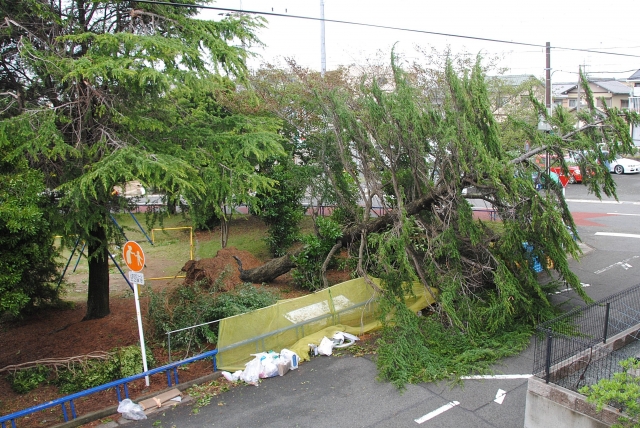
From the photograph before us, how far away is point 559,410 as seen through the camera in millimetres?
6242

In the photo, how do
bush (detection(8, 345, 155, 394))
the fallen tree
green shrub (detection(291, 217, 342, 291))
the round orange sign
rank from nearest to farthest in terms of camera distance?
1. the round orange sign
2. bush (detection(8, 345, 155, 394))
3. the fallen tree
4. green shrub (detection(291, 217, 342, 291))

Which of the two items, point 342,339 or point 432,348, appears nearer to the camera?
point 432,348

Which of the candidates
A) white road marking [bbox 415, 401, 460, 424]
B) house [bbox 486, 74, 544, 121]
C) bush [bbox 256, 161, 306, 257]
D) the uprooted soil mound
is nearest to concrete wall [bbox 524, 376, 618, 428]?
white road marking [bbox 415, 401, 460, 424]

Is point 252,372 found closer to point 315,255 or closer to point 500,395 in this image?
point 500,395

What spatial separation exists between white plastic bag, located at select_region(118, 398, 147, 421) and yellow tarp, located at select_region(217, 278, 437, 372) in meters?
1.72

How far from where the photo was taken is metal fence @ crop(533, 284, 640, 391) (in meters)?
6.65

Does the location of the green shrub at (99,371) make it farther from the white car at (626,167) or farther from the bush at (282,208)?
the white car at (626,167)

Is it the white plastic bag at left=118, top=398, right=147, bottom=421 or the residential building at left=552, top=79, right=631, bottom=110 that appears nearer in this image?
the white plastic bag at left=118, top=398, right=147, bottom=421

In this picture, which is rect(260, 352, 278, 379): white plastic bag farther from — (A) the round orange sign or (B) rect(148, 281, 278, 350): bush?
(A) the round orange sign

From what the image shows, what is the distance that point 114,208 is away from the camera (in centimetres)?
920

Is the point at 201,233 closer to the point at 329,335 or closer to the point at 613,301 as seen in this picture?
the point at 329,335

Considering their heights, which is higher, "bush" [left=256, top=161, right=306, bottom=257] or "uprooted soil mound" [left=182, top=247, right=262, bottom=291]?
"bush" [left=256, top=161, right=306, bottom=257]

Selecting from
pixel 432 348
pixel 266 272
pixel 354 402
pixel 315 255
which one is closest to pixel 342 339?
pixel 432 348

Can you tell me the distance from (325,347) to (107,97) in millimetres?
6229
